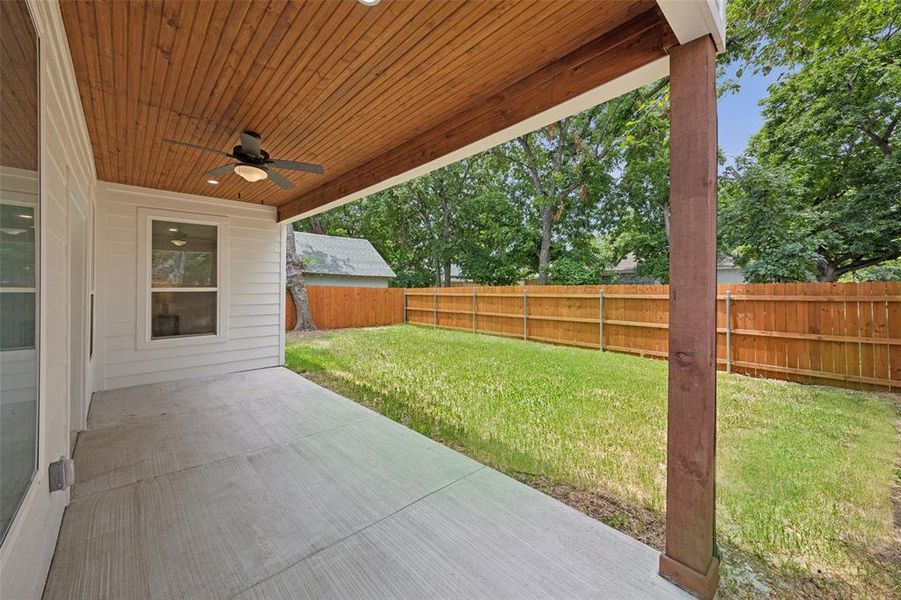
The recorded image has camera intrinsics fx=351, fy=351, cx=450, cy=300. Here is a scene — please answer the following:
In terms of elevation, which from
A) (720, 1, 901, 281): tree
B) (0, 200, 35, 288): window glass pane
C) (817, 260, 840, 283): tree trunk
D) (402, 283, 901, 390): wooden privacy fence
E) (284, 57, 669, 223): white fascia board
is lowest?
(402, 283, 901, 390): wooden privacy fence

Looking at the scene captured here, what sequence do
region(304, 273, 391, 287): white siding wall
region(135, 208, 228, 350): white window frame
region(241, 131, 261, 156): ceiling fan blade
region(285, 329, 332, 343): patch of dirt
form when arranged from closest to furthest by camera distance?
region(241, 131, 261, 156): ceiling fan blade < region(135, 208, 228, 350): white window frame < region(285, 329, 332, 343): patch of dirt < region(304, 273, 391, 287): white siding wall

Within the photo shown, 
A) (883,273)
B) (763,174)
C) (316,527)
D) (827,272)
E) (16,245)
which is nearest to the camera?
(16,245)

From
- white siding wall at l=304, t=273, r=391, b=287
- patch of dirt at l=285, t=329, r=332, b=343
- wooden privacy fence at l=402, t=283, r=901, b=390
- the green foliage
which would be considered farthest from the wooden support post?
white siding wall at l=304, t=273, r=391, b=287

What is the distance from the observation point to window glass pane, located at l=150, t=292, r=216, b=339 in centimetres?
453

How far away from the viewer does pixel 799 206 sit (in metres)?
7.17

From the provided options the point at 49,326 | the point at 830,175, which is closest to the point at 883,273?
the point at 830,175

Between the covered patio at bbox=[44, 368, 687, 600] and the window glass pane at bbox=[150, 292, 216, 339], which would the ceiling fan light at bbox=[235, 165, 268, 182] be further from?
the window glass pane at bbox=[150, 292, 216, 339]

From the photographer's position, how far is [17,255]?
114 centimetres

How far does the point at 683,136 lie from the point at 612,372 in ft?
14.5

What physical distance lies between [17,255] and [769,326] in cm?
723

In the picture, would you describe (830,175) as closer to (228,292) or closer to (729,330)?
(729,330)

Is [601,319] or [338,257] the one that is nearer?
[601,319]

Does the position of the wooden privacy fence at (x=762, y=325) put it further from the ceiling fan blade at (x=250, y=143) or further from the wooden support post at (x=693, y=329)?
the ceiling fan blade at (x=250, y=143)

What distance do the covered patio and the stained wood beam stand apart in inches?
94.4
